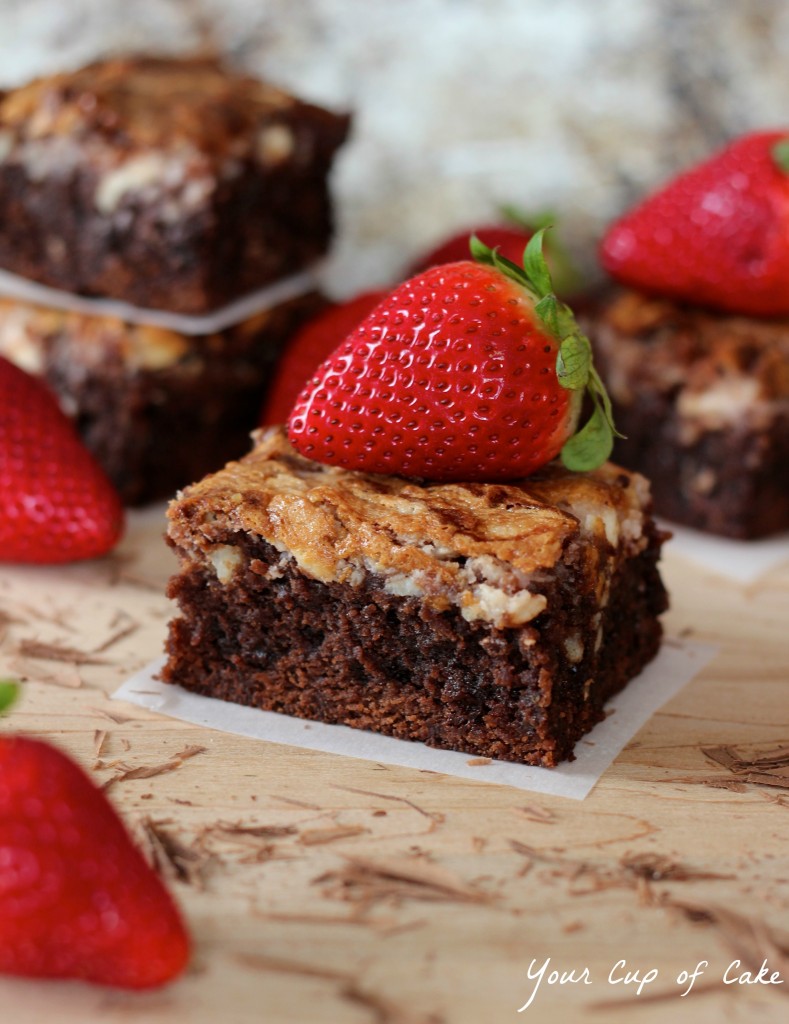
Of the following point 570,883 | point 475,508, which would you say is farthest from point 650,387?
point 570,883

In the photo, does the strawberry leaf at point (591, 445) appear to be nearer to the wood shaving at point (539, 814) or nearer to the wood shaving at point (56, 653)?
the wood shaving at point (539, 814)

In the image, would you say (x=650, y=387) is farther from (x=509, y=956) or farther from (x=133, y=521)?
(x=509, y=956)

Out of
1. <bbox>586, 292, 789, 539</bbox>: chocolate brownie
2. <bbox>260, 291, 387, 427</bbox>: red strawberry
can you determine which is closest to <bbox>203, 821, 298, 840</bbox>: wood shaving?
<bbox>260, 291, 387, 427</bbox>: red strawberry

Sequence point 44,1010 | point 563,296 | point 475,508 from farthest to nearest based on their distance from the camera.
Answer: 1. point 563,296
2. point 475,508
3. point 44,1010

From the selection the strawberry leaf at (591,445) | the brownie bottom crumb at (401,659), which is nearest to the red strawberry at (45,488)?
the brownie bottom crumb at (401,659)

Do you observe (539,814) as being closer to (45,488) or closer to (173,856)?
(173,856)
